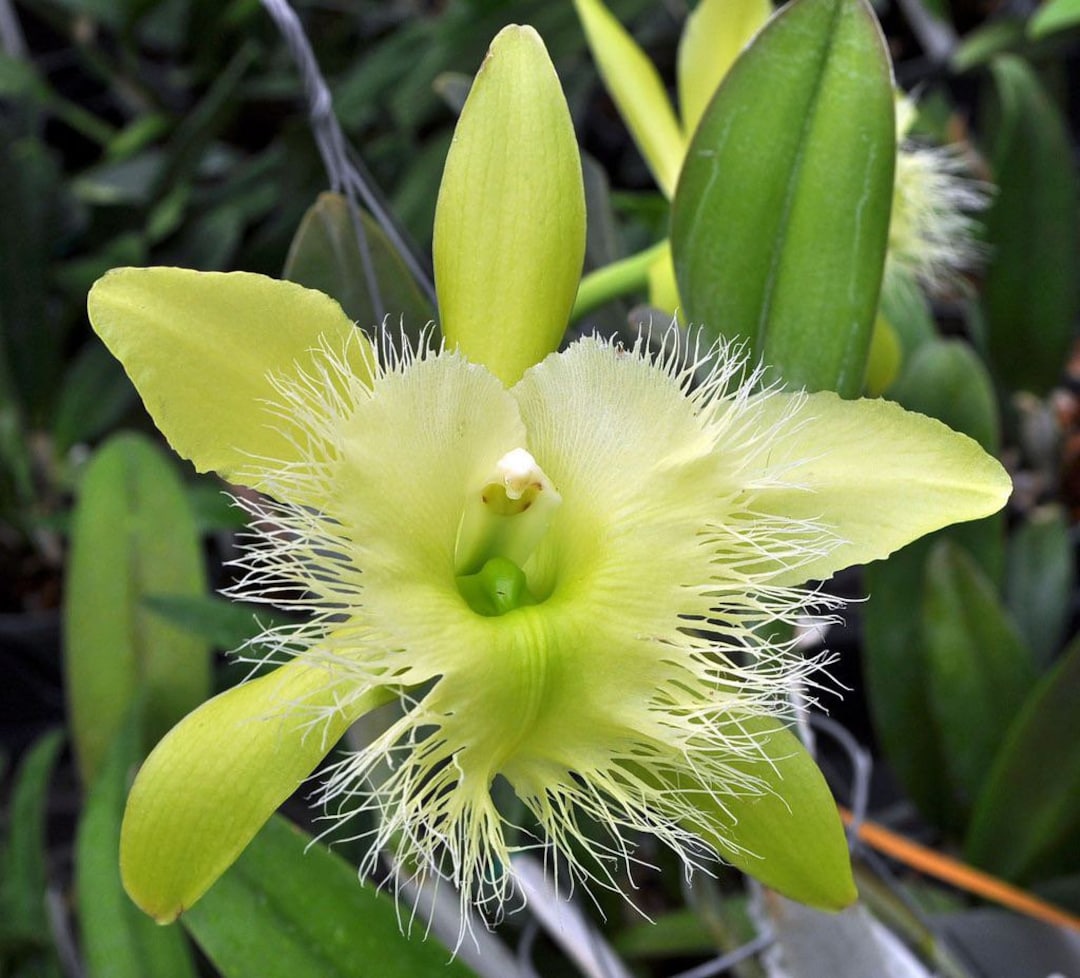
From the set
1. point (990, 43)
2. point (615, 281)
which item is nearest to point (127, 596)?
point (615, 281)

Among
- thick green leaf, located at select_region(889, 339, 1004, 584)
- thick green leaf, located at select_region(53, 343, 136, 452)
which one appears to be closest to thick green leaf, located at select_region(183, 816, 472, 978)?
thick green leaf, located at select_region(889, 339, 1004, 584)

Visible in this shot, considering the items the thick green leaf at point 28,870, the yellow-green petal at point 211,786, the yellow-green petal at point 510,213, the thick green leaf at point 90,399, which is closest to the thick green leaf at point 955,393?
the yellow-green petal at point 510,213

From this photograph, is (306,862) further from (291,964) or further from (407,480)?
(407,480)

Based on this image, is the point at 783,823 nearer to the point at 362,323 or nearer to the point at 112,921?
the point at 362,323

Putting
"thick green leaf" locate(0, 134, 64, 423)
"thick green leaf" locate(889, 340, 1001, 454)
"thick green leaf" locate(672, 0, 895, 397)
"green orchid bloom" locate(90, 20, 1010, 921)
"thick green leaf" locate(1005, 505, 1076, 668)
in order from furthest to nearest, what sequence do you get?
"thick green leaf" locate(0, 134, 64, 423), "thick green leaf" locate(1005, 505, 1076, 668), "thick green leaf" locate(889, 340, 1001, 454), "thick green leaf" locate(672, 0, 895, 397), "green orchid bloom" locate(90, 20, 1010, 921)

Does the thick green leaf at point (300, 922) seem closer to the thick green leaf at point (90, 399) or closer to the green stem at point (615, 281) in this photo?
the green stem at point (615, 281)

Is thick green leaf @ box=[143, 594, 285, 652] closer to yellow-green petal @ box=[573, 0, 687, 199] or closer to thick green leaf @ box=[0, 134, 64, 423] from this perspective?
yellow-green petal @ box=[573, 0, 687, 199]

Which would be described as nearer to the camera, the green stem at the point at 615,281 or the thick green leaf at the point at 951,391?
the green stem at the point at 615,281
